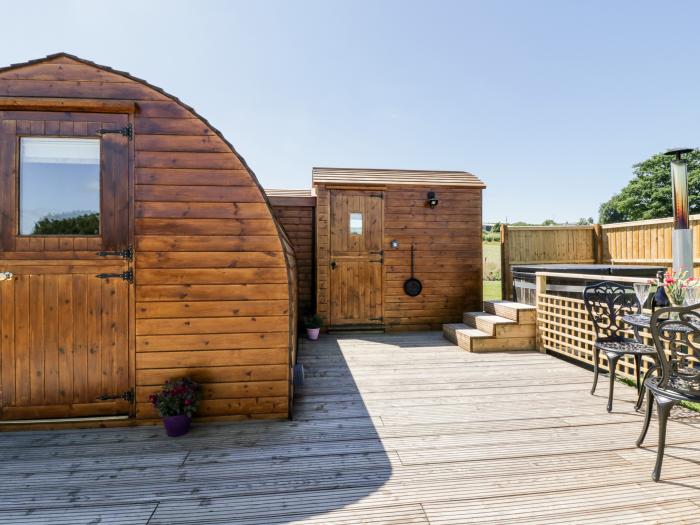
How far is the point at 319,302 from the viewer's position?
19.6 ft

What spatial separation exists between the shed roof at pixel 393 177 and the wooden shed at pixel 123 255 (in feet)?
11.5

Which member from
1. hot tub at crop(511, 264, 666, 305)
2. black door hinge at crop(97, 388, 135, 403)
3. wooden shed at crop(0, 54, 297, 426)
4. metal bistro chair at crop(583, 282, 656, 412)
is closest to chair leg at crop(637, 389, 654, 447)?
metal bistro chair at crop(583, 282, 656, 412)

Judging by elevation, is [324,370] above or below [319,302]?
below

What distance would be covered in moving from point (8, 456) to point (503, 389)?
4.28 m

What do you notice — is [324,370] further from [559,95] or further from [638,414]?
[559,95]

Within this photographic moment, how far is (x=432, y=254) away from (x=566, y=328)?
269 centimetres

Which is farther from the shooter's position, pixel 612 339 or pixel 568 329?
pixel 568 329

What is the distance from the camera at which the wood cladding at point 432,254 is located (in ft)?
20.3

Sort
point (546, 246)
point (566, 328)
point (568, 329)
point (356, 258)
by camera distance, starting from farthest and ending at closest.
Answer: point (546, 246)
point (356, 258)
point (568, 329)
point (566, 328)

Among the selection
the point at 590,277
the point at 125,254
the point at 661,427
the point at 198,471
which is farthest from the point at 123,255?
the point at 590,277

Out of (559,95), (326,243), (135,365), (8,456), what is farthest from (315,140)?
(8,456)

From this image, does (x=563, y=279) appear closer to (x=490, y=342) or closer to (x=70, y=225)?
(x=490, y=342)

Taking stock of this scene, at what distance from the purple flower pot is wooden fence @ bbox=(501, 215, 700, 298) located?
6646 mm

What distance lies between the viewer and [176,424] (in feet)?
7.79
